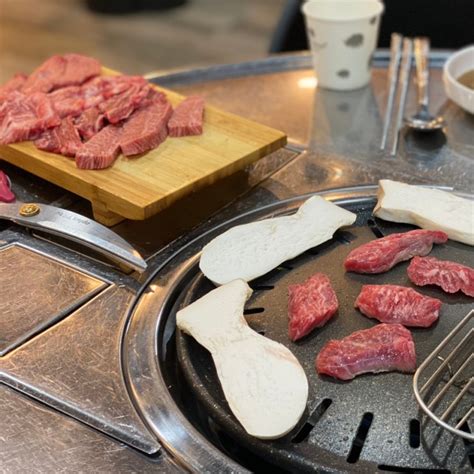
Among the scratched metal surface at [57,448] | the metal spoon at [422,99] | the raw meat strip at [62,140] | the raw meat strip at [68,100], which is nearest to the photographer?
the scratched metal surface at [57,448]

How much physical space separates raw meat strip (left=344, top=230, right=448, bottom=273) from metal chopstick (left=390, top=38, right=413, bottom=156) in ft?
1.31

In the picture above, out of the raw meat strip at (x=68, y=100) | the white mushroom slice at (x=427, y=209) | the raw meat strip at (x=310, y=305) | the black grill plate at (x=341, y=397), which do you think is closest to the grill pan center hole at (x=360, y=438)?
the black grill plate at (x=341, y=397)

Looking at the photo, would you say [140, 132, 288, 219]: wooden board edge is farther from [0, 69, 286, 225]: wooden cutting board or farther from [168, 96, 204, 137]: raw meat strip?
[168, 96, 204, 137]: raw meat strip

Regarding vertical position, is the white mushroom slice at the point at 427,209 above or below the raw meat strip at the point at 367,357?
above

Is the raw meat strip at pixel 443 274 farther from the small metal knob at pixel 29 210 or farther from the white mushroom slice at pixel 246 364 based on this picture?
the small metal knob at pixel 29 210

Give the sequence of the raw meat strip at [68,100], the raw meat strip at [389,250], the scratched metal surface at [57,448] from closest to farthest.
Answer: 1. the scratched metal surface at [57,448]
2. the raw meat strip at [389,250]
3. the raw meat strip at [68,100]

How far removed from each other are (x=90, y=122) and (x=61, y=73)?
28 centimetres

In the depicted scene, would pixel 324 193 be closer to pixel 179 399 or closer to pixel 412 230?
pixel 412 230

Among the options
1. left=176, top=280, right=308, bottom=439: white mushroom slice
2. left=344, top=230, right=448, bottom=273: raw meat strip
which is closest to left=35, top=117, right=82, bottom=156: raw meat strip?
left=176, top=280, right=308, bottom=439: white mushroom slice

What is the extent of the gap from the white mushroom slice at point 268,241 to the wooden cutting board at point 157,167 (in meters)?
0.14

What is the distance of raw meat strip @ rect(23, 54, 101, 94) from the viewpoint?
1.61 meters

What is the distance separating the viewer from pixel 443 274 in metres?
1.09

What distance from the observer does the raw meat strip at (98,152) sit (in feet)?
4.30

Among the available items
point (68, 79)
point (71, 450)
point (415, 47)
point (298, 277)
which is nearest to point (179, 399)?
point (71, 450)
